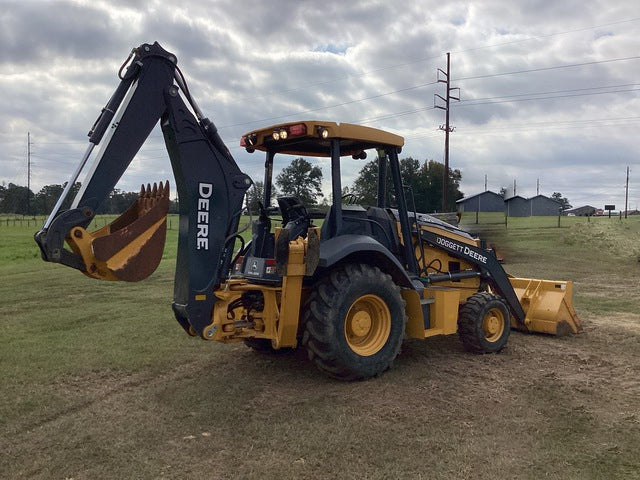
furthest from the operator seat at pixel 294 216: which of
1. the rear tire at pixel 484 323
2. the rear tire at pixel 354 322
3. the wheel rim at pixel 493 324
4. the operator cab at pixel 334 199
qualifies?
the wheel rim at pixel 493 324

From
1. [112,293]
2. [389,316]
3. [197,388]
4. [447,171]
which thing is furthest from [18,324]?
[447,171]

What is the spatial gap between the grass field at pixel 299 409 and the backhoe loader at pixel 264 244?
1.72 feet

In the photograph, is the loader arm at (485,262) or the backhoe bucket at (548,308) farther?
the backhoe bucket at (548,308)

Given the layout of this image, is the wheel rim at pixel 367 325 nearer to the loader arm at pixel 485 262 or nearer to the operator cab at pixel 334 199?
the operator cab at pixel 334 199

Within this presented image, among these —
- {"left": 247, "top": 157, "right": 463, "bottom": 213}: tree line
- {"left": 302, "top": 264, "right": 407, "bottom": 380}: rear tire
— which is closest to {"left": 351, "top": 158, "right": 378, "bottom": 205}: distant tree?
{"left": 247, "top": 157, "right": 463, "bottom": 213}: tree line

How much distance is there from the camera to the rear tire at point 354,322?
5414 millimetres

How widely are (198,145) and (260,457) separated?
284cm

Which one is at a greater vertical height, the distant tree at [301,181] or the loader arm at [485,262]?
the distant tree at [301,181]

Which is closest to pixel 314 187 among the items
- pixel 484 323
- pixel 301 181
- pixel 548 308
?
pixel 301 181

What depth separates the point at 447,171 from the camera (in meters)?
30.9

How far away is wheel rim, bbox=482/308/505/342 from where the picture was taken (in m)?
6.95

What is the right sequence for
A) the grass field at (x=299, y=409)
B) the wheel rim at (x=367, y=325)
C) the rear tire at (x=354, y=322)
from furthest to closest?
the wheel rim at (x=367, y=325), the rear tire at (x=354, y=322), the grass field at (x=299, y=409)

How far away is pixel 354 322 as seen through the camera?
5.79 meters

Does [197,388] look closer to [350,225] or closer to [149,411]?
[149,411]
